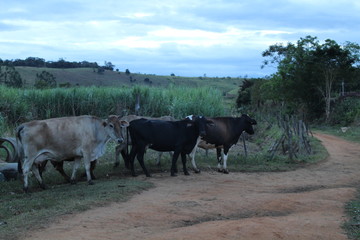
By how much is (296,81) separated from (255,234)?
1081 inches

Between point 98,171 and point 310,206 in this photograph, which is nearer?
point 310,206

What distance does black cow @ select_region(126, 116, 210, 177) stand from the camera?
12.4 m

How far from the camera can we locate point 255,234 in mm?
6887

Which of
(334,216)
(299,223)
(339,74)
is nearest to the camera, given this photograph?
(299,223)

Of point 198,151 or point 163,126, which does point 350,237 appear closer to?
point 163,126

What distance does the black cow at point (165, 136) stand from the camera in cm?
1245

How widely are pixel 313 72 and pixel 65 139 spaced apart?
2393 centimetres

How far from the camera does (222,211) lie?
8.60m

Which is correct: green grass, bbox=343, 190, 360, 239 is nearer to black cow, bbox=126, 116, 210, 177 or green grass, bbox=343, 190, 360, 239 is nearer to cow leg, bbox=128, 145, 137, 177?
black cow, bbox=126, 116, 210, 177

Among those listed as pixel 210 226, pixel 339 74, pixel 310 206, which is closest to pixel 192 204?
pixel 210 226

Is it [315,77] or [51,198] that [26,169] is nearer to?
[51,198]

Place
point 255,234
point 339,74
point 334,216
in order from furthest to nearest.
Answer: point 339,74 < point 334,216 < point 255,234

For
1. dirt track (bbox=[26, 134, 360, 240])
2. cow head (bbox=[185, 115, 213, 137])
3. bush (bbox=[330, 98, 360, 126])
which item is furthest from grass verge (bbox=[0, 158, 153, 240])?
bush (bbox=[330, 98, 360, 126])

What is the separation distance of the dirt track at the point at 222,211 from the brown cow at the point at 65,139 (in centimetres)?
168
